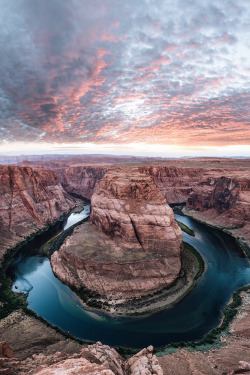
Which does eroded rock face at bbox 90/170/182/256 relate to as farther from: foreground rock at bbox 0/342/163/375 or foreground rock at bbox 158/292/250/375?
foreground rock at bbox 0/342/163/375

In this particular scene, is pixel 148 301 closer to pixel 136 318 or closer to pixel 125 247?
pixel 136 318

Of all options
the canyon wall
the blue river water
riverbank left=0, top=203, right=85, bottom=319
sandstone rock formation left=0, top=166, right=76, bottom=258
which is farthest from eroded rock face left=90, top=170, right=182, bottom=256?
sandstone rock formation left=0, top=166, right=76, bottom=258

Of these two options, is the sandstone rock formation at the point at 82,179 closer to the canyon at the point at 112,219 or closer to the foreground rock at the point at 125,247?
the canyon at the point at 112,219

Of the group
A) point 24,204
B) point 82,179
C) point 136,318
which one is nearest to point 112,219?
point 136,318

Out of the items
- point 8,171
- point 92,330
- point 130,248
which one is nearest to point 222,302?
point 130,248

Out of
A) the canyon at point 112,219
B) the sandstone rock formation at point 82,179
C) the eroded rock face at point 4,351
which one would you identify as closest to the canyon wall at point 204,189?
the sandstone rock formation at point 82,179

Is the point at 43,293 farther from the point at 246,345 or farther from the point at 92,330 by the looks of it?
the point at 246,345
